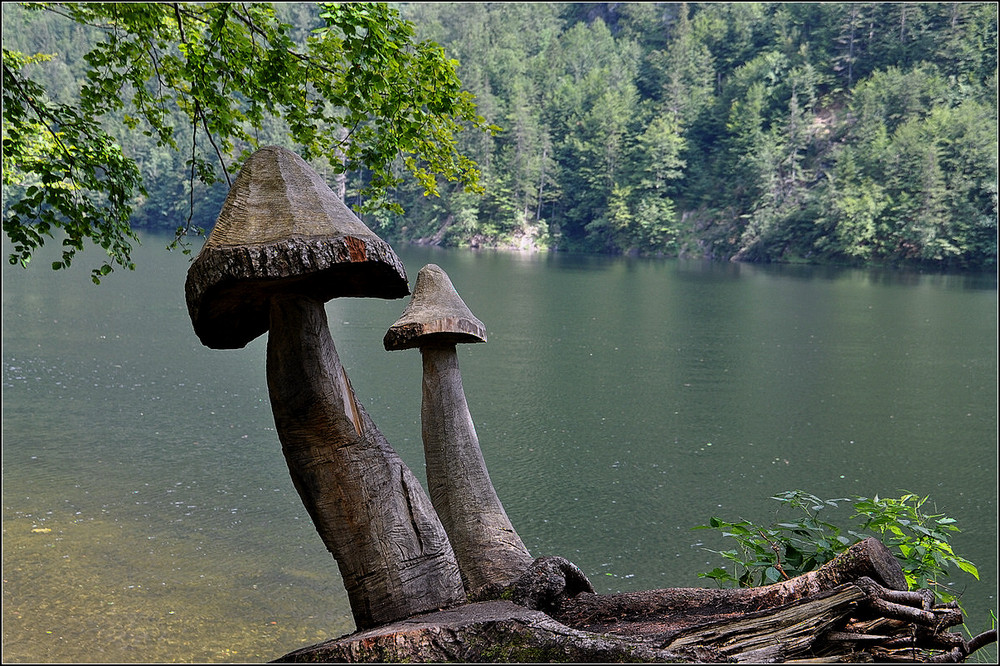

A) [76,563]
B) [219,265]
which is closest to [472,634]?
[219,265]

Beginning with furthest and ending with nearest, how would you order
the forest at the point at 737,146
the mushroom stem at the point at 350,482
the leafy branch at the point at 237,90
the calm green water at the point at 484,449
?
the forest at the point at 737,146 → the calm green water at the point at 484,449 → the leafy branch at the point at 237,90 → the mushroom stem at the point at 350,482

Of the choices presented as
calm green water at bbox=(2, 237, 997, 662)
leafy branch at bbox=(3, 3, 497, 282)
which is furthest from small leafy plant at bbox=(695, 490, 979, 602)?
calm green water at bbox=(2, 237, 997, 662)

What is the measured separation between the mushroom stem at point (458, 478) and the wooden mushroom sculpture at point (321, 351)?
764 mm

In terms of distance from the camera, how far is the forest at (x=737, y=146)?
56.0m

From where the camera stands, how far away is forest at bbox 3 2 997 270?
184ft

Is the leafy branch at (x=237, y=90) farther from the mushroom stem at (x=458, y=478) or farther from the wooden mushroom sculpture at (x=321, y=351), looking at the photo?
the wooden mushroom sculpture at (x=321, y=351)

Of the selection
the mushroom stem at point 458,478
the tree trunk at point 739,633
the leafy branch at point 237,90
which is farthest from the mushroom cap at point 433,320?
the leafy branch at point 237,90

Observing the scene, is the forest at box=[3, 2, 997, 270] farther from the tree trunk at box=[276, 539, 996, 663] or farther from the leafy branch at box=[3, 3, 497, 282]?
the tree trunk at box=[276, 539, 996, 663]

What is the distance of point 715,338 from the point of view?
24.6 m

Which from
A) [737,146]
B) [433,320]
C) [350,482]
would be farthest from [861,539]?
[737,146]

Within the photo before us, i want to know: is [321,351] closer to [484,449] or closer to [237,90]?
[237,90]

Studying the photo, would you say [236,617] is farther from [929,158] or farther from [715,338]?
[929,158]

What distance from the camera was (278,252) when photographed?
76.2 inches

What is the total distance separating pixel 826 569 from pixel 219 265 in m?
2.00
